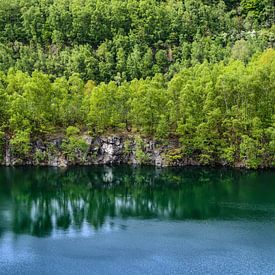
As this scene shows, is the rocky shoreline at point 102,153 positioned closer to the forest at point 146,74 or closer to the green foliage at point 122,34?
the forest at point 146,74

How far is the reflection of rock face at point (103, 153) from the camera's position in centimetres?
8812

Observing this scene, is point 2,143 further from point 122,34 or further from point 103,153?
point 122,34

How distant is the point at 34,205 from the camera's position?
67.2 m

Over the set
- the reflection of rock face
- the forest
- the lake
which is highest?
the forest

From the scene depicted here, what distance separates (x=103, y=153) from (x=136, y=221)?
31.8 m

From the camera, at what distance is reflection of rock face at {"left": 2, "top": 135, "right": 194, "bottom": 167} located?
8812cm

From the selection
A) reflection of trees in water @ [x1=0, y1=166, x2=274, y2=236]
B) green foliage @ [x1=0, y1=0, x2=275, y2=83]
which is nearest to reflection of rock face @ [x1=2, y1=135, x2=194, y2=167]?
reflection of trees in water @ [x1=0, y1=166, x2=274, y2=236]

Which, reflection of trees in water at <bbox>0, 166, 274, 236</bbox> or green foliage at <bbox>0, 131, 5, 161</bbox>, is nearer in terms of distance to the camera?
reflection of trees in water at <bbox>0, 166, 274, 236</bbox>

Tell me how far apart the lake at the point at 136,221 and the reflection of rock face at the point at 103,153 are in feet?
8.12

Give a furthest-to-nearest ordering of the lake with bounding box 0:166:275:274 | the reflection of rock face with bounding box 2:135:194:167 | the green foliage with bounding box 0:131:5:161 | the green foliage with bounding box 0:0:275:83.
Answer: the green foliage with bounding box 0:0:275:83
the reflection of rock face with bounding box 2:135:194:167
the green foliage with bounding box 0:131:5:161
the lake with bounding box 0:166:275:274

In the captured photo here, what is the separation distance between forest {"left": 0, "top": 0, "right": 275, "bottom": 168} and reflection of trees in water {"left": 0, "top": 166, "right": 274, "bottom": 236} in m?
6.90

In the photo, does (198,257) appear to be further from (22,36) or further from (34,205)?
(22,36)

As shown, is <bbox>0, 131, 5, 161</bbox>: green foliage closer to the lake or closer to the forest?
the forest

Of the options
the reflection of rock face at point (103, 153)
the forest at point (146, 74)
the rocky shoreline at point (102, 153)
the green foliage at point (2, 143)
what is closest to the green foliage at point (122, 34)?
the forest at point (146, 74)
